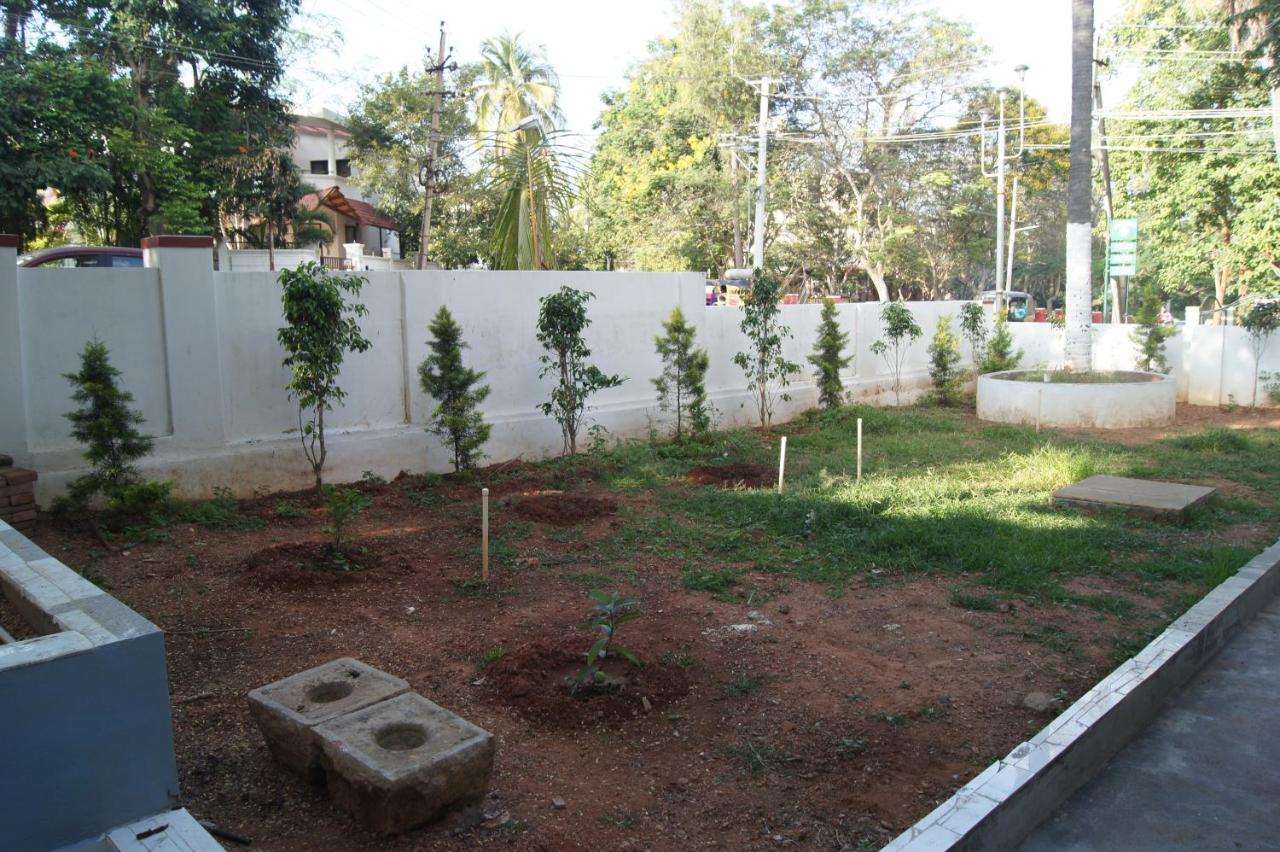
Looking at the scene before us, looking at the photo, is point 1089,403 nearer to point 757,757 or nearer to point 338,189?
point 757,757

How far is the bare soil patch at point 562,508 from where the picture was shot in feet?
25.8

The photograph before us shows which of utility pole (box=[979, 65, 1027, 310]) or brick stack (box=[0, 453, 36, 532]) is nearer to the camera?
brick stack (box=[0, 453, 36, 532])

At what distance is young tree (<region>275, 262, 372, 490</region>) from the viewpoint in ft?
25.8

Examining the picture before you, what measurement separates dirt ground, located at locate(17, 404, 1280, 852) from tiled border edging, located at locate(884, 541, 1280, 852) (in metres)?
0.24

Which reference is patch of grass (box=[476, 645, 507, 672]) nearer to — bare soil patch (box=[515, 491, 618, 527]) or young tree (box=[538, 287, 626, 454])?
bare soil patch (box=[515, 491, 618, 527])

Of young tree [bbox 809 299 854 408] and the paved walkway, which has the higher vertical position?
young tree [bbox 809 299 854 408]

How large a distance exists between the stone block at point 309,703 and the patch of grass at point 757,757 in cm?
145

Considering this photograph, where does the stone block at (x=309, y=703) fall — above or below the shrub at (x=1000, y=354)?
below

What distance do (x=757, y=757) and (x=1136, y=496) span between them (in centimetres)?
588

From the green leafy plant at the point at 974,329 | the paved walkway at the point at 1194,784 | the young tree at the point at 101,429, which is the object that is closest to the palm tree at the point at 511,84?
the green leafy plant at the point at 974,329

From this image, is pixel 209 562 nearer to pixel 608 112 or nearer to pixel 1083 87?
pixel 1083 87

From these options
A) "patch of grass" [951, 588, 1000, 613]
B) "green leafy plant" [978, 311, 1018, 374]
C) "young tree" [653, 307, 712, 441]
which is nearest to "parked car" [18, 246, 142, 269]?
"young tree" [653, 307, 712, 441]

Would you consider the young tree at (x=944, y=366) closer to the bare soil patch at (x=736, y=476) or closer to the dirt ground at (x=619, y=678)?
the bare soil patch at (x=736, y=476)

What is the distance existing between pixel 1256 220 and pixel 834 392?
41.5 feet
